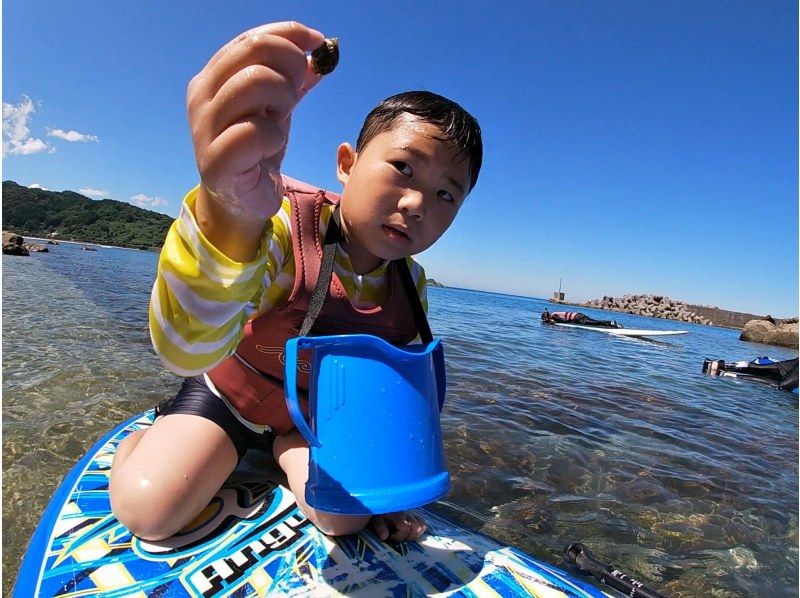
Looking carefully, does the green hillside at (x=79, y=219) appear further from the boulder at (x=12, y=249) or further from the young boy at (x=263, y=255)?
the young boy at (x=263, y=255)

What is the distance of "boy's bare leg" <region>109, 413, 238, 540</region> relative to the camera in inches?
63.2

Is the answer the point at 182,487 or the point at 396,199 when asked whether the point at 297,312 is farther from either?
the point at 182,487

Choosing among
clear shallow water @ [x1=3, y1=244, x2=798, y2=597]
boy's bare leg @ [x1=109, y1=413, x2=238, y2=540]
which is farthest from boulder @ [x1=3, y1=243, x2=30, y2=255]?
Result: boy's bare leg @ [x1=109, y1=413, x2=238, y2=540]

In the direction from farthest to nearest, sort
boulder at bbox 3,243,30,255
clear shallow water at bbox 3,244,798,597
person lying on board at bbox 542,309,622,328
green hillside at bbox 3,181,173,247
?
1. green hillside at bbox 3,181,173,247
2. boulder at bbox 3,243,30,255
3. person lying on board at bbox 542,309,622,328
4. clear shallow water at bbox 3,244,798,597

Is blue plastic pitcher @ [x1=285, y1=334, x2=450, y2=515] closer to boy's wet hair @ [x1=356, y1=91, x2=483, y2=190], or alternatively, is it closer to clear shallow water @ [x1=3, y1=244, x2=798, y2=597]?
boy's wet hair @ [x1=356, y1=91, x2=483, y2=190]

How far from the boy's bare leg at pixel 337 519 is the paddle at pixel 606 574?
719 mm

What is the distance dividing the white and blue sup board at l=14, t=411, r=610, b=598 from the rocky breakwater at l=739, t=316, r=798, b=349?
116 feet

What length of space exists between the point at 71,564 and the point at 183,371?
0.91 m

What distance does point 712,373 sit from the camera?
1016 cm

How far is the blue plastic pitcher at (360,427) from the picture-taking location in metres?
1.37

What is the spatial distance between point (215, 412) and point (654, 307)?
7744 centimetres

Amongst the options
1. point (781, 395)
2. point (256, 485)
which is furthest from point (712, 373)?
point (256, 485)

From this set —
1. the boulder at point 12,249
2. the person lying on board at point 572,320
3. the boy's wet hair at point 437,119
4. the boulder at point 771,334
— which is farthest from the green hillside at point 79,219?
the boy's wet hair at point 437,119

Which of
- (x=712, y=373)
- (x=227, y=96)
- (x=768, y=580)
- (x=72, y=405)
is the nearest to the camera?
(x=227, y=96)
